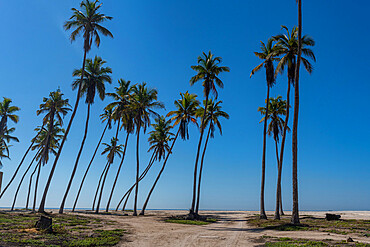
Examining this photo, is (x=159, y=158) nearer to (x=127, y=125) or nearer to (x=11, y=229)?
(x=127, y=125)

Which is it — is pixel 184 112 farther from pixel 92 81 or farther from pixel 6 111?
pixel 6 111

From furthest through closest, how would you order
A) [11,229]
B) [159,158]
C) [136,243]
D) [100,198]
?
1. [159,158]
2. [100,198]
3. [11,229]
4. [136,243]

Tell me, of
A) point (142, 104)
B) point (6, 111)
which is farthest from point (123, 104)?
point (6, 111)

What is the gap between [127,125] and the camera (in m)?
37.5

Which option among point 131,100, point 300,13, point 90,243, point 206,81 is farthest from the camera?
point 131,100

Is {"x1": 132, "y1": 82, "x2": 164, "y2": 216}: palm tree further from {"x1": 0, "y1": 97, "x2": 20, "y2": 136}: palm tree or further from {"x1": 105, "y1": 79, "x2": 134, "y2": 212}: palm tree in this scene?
{"x1": 0, "y1": 97, "x2": 20, "y2": 136}: palm tree

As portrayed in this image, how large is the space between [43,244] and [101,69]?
2645 cm

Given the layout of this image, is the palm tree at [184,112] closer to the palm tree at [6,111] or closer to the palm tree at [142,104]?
the palm tree at [142,104]

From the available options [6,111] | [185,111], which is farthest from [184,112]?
[6,111]

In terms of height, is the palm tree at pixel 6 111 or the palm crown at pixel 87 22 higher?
the palm crown at pixel 87 22

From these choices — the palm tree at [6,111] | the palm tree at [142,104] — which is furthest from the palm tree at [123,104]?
the palm tree at [6,111]

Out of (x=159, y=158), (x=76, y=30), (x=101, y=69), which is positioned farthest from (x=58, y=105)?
(x=159, y=158)

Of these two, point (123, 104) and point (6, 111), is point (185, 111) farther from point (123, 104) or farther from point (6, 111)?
point (6, 111)

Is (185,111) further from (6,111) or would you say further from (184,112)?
(6,111)
